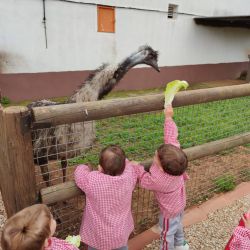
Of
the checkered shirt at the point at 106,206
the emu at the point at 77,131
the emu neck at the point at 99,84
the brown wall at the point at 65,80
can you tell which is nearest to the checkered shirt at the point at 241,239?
the checkered shirt at the point at 106,206

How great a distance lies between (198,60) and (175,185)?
10583 mm

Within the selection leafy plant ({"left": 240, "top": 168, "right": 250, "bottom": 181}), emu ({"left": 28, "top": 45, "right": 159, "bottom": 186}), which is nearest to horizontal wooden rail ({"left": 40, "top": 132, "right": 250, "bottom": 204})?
emu ({"left": 28, "top": 45, "right": 159, "bottom": 186})

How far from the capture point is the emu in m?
2.63

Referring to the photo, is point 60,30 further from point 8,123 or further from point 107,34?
point 8,123

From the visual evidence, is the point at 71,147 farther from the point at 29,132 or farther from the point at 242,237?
the point at 242,237

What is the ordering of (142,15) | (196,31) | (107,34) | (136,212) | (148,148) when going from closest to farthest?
1. (136,212)
2. (148,148)
3. (107,34)
4. (142,15)
5. (196,31)

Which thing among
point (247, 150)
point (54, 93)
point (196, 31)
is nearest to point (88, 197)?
point (247, 150)

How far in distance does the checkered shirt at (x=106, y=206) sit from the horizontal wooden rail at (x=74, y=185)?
109mm

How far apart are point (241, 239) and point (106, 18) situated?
799cm

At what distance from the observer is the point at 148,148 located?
4.00 meters

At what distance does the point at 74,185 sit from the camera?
2035 millimetres

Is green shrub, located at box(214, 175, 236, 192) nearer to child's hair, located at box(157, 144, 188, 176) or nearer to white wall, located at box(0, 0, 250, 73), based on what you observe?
child's hair, located at box(157, 144, 188, 176)

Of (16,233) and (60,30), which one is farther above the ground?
(60,30)

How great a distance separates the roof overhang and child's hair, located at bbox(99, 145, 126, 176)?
1024cm
